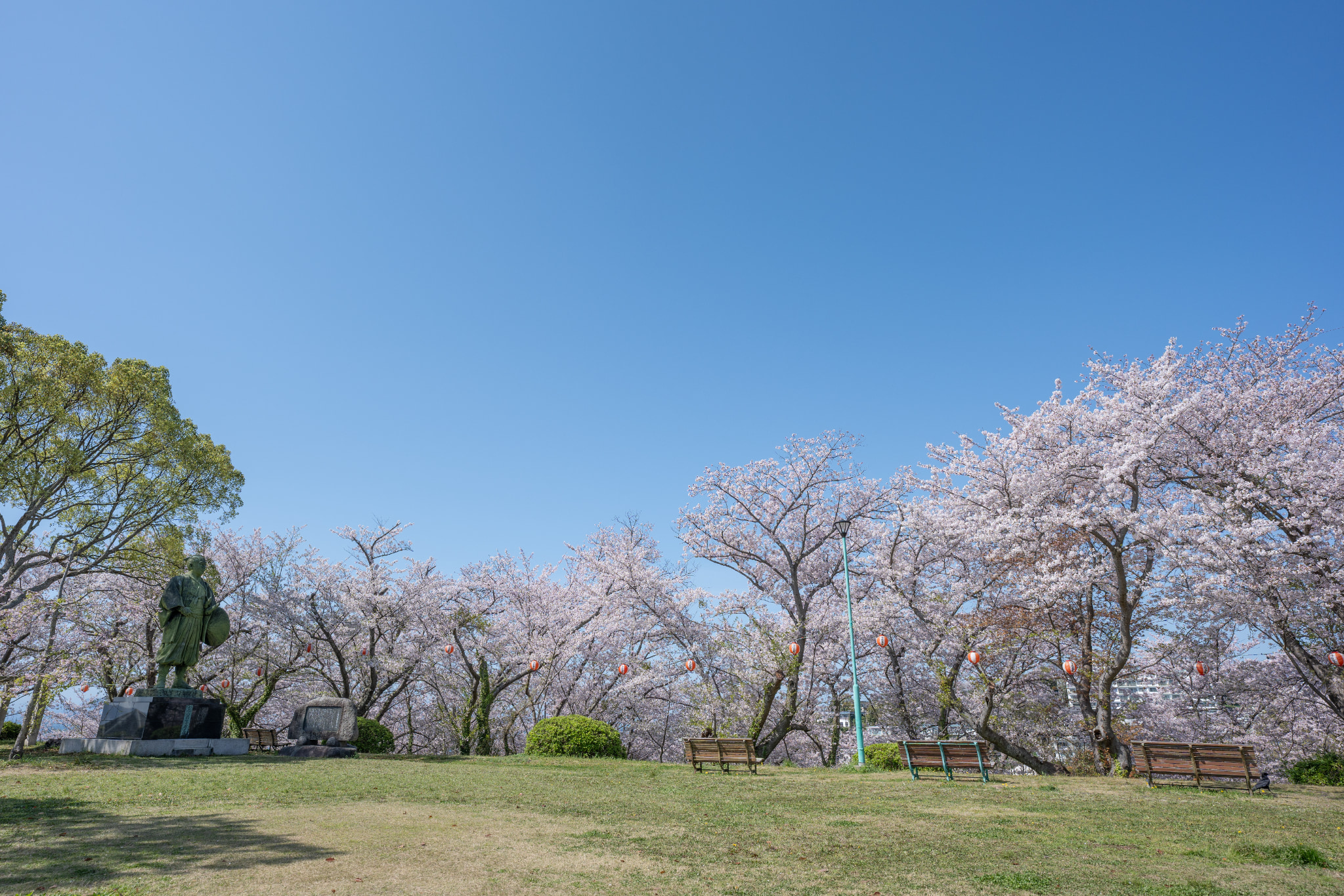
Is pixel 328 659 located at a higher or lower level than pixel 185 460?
lower

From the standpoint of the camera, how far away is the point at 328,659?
24.7 meters

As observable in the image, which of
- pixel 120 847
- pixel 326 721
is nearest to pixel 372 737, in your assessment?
pixel 326 721

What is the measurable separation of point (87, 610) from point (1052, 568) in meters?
27.3

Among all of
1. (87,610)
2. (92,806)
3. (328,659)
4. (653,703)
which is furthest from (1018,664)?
(87,610)

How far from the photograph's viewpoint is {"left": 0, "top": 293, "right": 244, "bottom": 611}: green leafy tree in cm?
1544

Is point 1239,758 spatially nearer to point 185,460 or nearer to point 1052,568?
point 1052,568

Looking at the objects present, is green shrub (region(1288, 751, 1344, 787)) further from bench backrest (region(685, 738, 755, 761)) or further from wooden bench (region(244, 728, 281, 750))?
wooden bench (region(244, 728, 281, 750))

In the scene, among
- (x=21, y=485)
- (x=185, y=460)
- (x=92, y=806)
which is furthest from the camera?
(x=185, y=460)

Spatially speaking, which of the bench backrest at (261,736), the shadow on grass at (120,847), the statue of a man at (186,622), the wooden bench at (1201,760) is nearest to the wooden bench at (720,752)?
the wooden bench at (1201,760)

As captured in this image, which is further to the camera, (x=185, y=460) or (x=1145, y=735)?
(x=1145, y=735)

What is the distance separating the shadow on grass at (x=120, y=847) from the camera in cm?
→ 469

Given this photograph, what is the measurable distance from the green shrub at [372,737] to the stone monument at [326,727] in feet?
8.79

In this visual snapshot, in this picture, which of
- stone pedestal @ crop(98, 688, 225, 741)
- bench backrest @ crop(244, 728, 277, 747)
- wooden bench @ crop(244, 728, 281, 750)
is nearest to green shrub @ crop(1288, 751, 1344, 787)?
stone pedestal @ crop(98, 688, 225, 741)

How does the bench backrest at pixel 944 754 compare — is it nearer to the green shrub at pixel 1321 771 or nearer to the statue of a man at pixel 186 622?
the green shrub at pixel 1321 771
